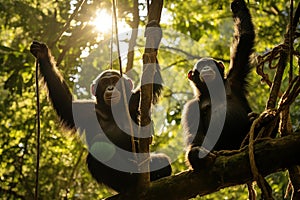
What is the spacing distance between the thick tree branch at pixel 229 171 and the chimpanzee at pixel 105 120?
3.98ft

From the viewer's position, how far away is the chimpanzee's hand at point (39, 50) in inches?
194

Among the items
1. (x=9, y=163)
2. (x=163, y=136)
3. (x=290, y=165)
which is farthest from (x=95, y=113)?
(x=163, y=136)

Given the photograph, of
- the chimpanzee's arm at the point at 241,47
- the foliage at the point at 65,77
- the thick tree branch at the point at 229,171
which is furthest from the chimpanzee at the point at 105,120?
the thick tree branch at the point at 229,171

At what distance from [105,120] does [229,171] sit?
9.51 feet

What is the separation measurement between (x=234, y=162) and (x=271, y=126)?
1.24 ft

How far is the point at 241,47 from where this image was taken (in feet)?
20.0

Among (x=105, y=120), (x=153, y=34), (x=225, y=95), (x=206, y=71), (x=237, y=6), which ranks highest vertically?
(x=237, y=6)

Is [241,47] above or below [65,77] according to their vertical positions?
above

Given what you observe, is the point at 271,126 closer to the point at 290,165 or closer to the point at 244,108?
the point at 290,165

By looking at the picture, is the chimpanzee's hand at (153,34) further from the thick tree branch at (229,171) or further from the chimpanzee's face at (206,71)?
the chimpanzee's face at (206,71)

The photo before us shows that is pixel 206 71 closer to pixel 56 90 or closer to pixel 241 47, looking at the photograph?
pixel 241 47

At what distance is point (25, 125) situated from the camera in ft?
27.8

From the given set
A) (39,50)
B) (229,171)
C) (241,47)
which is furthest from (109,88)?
(229,171)

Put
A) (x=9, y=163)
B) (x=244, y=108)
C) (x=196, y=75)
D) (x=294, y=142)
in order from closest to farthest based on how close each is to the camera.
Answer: (x=294, y=142)
(x=244, y=108)
(x=196, y=75)
(x=9, y=163)
